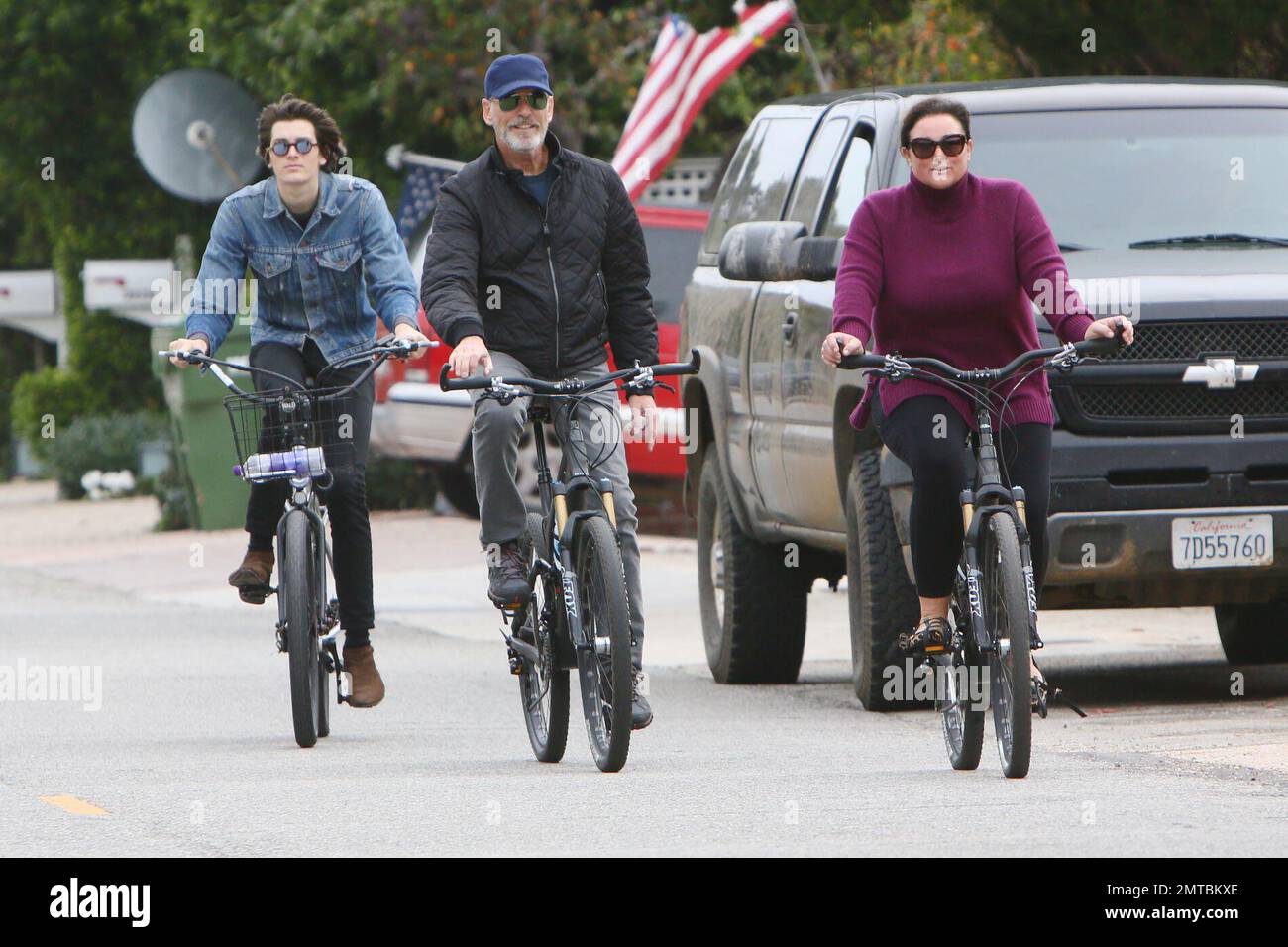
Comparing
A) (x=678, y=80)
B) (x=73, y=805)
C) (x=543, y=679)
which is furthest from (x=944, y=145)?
(x=678, y=80)

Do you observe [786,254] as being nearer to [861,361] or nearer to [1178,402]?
[1178,402]

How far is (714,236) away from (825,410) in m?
1.99

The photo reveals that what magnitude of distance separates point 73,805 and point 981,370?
262cm

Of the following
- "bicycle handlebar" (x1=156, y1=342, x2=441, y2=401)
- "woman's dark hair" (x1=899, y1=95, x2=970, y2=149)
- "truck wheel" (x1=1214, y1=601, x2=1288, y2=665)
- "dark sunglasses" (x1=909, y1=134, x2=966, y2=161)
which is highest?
"woman's dark hair" (x1=899, y1=95, x2=970, y2=149)

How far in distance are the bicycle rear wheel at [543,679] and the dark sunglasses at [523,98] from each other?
1147 mm

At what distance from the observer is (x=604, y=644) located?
7250mm

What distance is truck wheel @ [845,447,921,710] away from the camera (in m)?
8.84

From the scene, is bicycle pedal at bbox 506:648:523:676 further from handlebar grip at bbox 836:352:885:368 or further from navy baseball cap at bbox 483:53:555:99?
navy baseball cap at bbox 483:53:555:99

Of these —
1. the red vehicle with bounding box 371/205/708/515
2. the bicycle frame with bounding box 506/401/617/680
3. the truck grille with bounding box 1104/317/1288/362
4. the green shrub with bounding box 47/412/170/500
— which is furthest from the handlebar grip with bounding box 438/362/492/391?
the green shrub with bounding box 47/412/170/500

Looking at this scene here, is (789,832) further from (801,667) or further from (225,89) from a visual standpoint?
(225,89)

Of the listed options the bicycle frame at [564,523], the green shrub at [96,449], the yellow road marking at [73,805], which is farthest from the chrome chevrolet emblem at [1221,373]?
the green shrub at [96,449]

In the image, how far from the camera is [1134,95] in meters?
9.42

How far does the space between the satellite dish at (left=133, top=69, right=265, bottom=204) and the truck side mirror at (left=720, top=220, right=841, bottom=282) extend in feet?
49.6
